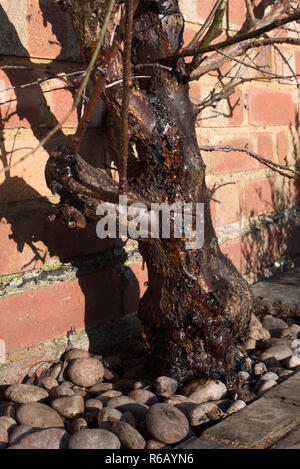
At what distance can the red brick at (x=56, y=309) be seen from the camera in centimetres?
180

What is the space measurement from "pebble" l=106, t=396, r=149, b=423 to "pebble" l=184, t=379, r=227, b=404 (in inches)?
7.6

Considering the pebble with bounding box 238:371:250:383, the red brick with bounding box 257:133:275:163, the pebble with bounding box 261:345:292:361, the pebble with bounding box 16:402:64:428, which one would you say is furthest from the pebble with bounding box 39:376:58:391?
the red brick with bounding box 257:133:275:163

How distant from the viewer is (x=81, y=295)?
200 centimetres

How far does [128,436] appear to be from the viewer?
131cm

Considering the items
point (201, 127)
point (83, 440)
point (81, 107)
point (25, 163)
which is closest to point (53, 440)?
point (83, 440)

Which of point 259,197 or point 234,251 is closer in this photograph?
point 234,251

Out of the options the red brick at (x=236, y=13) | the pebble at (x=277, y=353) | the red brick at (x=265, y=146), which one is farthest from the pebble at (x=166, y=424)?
the red brick at (x=236, y=13)

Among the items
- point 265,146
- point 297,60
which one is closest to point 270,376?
point 265,146

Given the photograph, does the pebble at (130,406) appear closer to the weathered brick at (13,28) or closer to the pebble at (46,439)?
the pebble at (46,439)

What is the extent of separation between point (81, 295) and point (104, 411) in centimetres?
63

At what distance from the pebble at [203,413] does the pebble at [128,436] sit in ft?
0.60

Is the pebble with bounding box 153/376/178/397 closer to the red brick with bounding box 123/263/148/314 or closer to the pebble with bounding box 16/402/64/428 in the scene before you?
the pebble with bounding box 16/402/64/428

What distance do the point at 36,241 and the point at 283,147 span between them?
5.40ft
